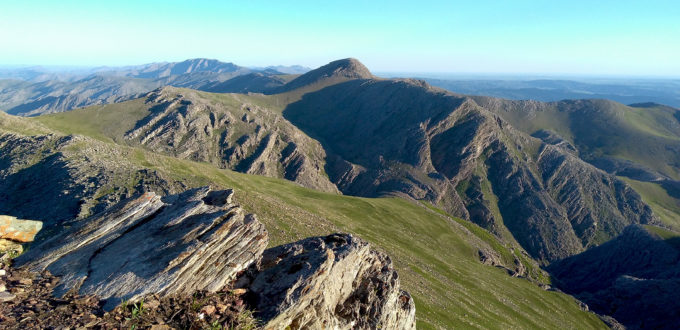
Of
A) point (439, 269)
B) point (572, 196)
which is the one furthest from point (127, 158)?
point (572, 196)

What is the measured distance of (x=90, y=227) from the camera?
22.3 meters

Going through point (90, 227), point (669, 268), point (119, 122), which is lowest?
point (669, 268)

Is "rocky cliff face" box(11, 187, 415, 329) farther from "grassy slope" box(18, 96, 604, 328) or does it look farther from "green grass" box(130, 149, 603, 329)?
"grassy slope" box(18, 96, 604, 328)

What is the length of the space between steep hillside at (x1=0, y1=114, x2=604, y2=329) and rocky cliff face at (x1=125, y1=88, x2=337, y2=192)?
62824mm

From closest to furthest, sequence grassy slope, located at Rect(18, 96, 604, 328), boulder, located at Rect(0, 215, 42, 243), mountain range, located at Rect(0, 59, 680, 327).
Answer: boulder, located at Rect(0, 215, 42, 243) < grassy slope, located at Rect(18, 96, 604, 328) < mountain range, located at Rect(0, 59, 680, 327)

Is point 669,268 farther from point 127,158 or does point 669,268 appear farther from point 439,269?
point 127,158

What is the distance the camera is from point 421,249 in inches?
3327

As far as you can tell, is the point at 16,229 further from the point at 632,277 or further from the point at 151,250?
the point at 632,277

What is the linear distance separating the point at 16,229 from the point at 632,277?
504 feet

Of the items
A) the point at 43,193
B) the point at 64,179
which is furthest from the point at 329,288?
the point at 43,193

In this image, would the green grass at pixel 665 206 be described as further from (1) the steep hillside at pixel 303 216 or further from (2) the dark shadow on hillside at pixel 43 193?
(2) the dark shadow on hillside at pixel 43 193

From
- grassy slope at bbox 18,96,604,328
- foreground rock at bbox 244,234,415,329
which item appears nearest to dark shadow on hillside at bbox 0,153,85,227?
grassy slope at bbox 18,96,604,328

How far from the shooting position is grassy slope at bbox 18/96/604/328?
56.7m

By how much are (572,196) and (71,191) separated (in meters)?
231
